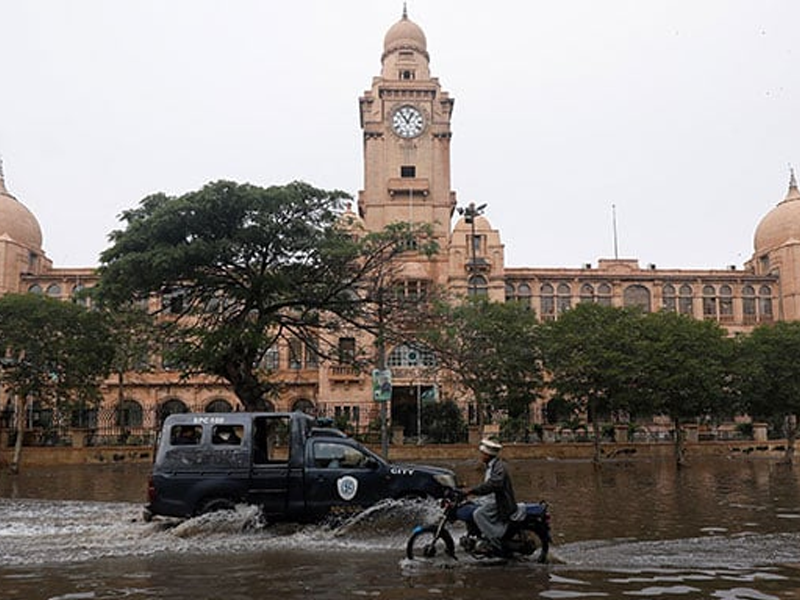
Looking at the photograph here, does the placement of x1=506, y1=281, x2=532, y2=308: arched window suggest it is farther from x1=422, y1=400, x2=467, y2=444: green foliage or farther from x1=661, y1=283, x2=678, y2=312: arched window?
x1=422, y1=400, x2=467, y2=444: green foliage

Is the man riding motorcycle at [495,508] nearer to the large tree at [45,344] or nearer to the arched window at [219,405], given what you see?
the large tree at [45,344]

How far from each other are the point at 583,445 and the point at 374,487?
1189 inches

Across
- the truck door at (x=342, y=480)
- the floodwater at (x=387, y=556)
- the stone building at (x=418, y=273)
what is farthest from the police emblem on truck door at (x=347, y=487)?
the stone building at (x=418, y=273)

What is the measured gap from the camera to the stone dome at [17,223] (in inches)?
2373

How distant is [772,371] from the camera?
39.8 meters

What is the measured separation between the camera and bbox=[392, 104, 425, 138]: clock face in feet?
196

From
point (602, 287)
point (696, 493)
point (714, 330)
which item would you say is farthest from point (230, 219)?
point (602, 287)

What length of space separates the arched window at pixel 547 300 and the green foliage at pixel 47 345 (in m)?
35.2

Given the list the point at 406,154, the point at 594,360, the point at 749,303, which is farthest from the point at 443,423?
the point at 749,303

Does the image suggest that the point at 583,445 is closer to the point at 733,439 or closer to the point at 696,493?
the point at 733,439

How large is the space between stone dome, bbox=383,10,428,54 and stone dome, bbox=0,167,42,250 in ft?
97.1

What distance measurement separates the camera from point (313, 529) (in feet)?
41.9

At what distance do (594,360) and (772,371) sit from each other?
10110 mm

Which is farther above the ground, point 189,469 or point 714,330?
point 714,330
